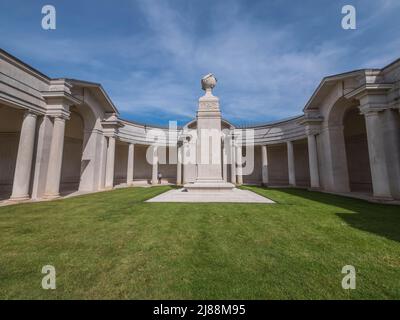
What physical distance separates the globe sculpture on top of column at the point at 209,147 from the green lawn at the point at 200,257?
680 centimetres

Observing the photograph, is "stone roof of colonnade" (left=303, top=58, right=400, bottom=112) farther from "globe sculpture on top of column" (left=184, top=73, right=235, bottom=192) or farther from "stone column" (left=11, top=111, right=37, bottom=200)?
"stone column" (left=11, top=111, right=37, bottom=200)

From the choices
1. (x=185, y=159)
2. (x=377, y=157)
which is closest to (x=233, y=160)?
(x=185, y=159)

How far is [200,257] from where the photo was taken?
3770 millimetres

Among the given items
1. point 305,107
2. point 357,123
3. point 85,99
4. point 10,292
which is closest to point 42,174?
point 85,99

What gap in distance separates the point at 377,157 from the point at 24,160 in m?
22.5

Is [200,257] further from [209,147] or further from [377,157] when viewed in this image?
[377,157]

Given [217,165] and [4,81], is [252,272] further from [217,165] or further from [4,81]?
[4,81]

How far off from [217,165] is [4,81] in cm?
1403

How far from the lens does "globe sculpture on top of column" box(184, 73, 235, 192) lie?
44.4 feet

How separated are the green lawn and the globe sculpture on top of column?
6804 mm

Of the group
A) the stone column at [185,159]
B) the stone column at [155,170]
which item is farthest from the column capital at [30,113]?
the stone column at [185,159]

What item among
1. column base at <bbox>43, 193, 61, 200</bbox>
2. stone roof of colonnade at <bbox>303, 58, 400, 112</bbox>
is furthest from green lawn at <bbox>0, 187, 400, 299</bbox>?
stone roof of colonnade at <bbox>303, 58, 400, 112</bbox>

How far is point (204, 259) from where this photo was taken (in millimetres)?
3689

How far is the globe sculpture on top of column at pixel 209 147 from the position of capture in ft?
44.4
